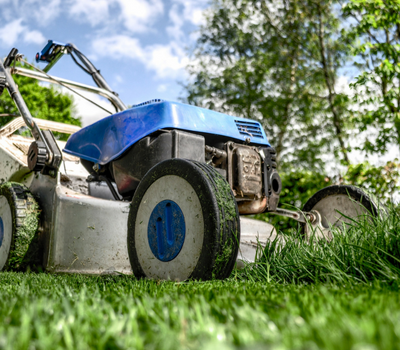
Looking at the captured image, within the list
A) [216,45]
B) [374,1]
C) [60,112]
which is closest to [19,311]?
[374,1]

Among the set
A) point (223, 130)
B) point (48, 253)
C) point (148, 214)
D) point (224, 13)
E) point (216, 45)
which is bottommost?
point (48, 253)

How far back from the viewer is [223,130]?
240 centimetres

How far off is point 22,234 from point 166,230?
120cm

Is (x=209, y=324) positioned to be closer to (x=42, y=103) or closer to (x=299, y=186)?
(x=299, y=186)

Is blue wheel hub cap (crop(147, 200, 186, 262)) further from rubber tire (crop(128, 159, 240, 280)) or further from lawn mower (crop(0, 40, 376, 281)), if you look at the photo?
rubber tire (crop(128, 159, 240, 280))

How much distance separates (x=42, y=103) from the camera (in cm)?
1805

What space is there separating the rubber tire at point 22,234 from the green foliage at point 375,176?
13.1 feet

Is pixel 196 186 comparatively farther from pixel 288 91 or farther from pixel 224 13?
pixel 224 13

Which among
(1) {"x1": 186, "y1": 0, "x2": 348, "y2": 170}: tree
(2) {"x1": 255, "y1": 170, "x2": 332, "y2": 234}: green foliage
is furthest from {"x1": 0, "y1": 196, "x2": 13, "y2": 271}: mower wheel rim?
(1) {"x1": 186, "y1": 0, "x2": 348, "y2": 170}: tree

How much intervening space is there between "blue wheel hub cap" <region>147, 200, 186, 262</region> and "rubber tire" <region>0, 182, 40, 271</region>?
1.08m

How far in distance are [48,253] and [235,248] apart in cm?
134

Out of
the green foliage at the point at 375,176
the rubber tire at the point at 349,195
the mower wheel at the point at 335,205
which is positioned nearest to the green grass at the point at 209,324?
the rubber tire at the point at 349,195

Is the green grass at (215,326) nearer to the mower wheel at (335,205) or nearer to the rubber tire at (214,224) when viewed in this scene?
the rubber tire at (214,224)

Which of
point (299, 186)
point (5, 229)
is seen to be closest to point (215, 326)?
point (5, 229)
